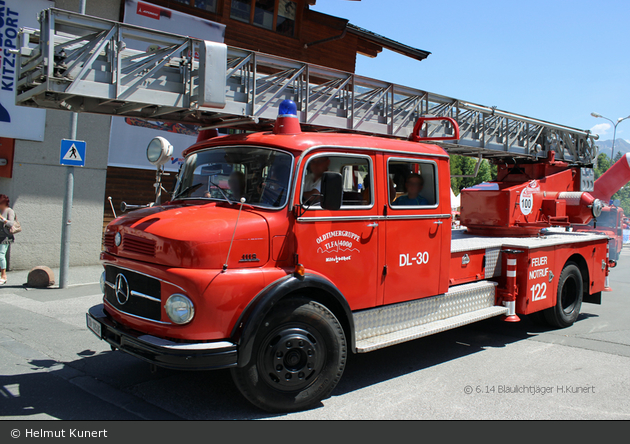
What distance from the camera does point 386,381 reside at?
16.3 feet

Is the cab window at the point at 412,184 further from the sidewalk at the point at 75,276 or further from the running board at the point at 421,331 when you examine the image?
the sidewalk at the point at 75,276

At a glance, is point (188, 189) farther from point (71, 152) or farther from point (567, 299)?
point (567, 299)

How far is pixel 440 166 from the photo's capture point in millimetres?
5562

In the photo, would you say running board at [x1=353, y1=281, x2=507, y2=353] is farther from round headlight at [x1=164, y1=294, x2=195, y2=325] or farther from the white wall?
the white wall

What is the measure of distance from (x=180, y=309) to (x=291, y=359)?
3.42ft

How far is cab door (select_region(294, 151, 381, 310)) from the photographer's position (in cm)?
427

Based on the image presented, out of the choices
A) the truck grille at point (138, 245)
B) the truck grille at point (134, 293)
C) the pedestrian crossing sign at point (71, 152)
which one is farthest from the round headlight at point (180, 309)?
the pedestrian crossing sign at point (71, 152)

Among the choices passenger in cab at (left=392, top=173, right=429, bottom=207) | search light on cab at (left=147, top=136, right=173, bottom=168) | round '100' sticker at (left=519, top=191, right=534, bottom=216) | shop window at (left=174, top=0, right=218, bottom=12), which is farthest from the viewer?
shop window at (left=174, top=0, right=218, bottom=12)

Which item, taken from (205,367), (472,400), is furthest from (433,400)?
(205,367)

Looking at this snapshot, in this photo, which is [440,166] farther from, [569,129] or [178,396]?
[569,129]

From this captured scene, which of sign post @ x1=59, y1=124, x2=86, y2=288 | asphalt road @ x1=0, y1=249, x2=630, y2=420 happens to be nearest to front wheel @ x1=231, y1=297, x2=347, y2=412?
asphalt road @ x1=0, y1=249, x2=630, y2=420

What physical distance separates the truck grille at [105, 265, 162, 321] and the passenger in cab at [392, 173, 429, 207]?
2602 mm

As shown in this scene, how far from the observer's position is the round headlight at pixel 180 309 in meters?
3.66
